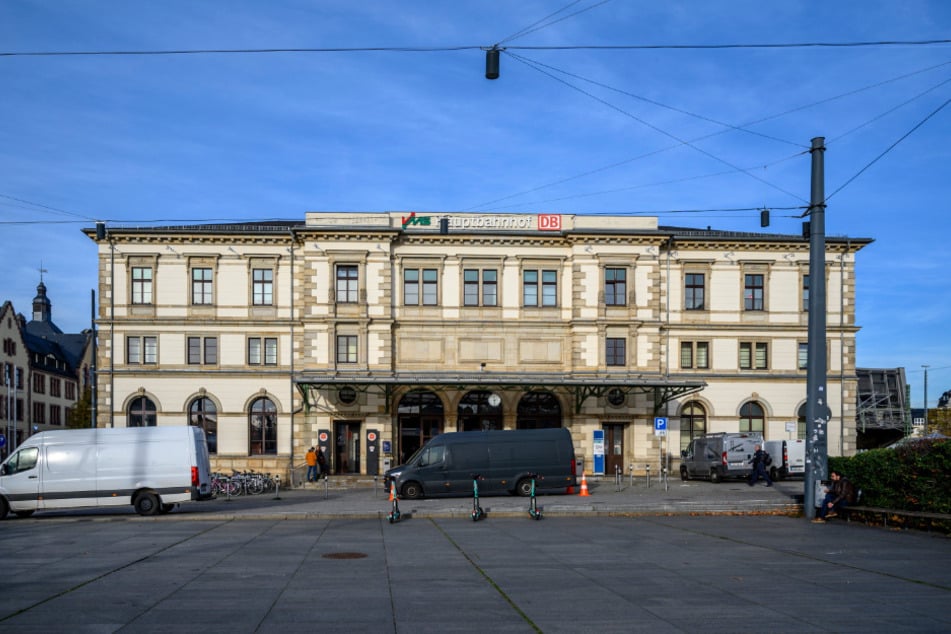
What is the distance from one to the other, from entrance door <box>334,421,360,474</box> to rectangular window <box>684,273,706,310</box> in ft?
57.1

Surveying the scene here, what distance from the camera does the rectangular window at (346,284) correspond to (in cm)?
4422

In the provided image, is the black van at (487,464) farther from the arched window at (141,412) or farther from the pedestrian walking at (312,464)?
the arched window at (141,412)

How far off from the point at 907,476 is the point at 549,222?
2574 cm

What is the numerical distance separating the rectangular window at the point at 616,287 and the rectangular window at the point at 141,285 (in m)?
22.1

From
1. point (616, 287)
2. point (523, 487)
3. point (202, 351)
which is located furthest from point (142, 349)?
point (616, 287)

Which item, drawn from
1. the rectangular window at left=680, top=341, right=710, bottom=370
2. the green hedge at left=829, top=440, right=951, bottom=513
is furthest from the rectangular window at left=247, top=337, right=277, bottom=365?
the green hedge at left=829, top=440, right=951, bottom=513

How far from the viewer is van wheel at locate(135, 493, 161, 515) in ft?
84.8

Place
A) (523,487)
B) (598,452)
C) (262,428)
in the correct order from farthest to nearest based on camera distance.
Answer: (262,428), (598,452), (523,487)

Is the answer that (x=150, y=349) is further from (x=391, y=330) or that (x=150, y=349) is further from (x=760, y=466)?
(x=760, y=466)

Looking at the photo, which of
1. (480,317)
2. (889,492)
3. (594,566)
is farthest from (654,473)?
(594,566)

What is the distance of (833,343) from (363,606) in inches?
1589

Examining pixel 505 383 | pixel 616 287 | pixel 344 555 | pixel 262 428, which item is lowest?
pixel 262 428

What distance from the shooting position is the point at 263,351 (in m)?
45.2

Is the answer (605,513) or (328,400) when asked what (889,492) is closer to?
(605,513)
